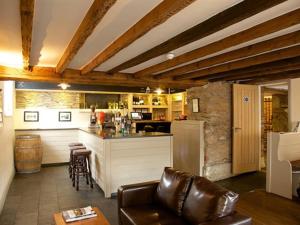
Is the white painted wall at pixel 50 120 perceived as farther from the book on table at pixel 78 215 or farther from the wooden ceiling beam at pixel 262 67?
the book on table at pixel 78 215

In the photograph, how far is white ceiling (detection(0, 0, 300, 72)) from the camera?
202cm

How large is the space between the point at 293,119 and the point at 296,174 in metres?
1.39

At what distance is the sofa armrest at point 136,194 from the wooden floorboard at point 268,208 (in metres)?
1.41

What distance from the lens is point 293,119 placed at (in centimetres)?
505

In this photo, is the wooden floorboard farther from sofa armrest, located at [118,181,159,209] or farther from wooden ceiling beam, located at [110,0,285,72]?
wooden ceiling beam, located at [110,0,285,72]

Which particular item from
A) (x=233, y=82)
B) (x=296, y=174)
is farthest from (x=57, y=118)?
(x=296, y=174)

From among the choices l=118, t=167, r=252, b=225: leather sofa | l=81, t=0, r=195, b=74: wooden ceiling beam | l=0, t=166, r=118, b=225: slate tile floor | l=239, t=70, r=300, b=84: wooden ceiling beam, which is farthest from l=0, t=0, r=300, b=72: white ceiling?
l=239, t=70, r=300, b=84: wooden ceiling beam

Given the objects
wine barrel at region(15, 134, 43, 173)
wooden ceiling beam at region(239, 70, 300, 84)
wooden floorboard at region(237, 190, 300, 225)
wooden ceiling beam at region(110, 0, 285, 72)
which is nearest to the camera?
wooden ceiling beam at region(110, 0, 285, 72)

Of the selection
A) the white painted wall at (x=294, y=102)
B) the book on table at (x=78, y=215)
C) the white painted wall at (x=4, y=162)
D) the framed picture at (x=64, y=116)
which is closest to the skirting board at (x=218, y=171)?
the white painted wall at (x=294, y=102)

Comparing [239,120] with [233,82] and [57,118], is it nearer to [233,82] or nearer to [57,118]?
[233,82]

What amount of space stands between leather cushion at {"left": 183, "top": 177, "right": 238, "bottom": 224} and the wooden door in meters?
3.38

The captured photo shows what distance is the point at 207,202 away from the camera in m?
2.14

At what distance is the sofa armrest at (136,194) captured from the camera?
273cm

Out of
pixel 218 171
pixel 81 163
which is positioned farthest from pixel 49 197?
pixel 218 171
